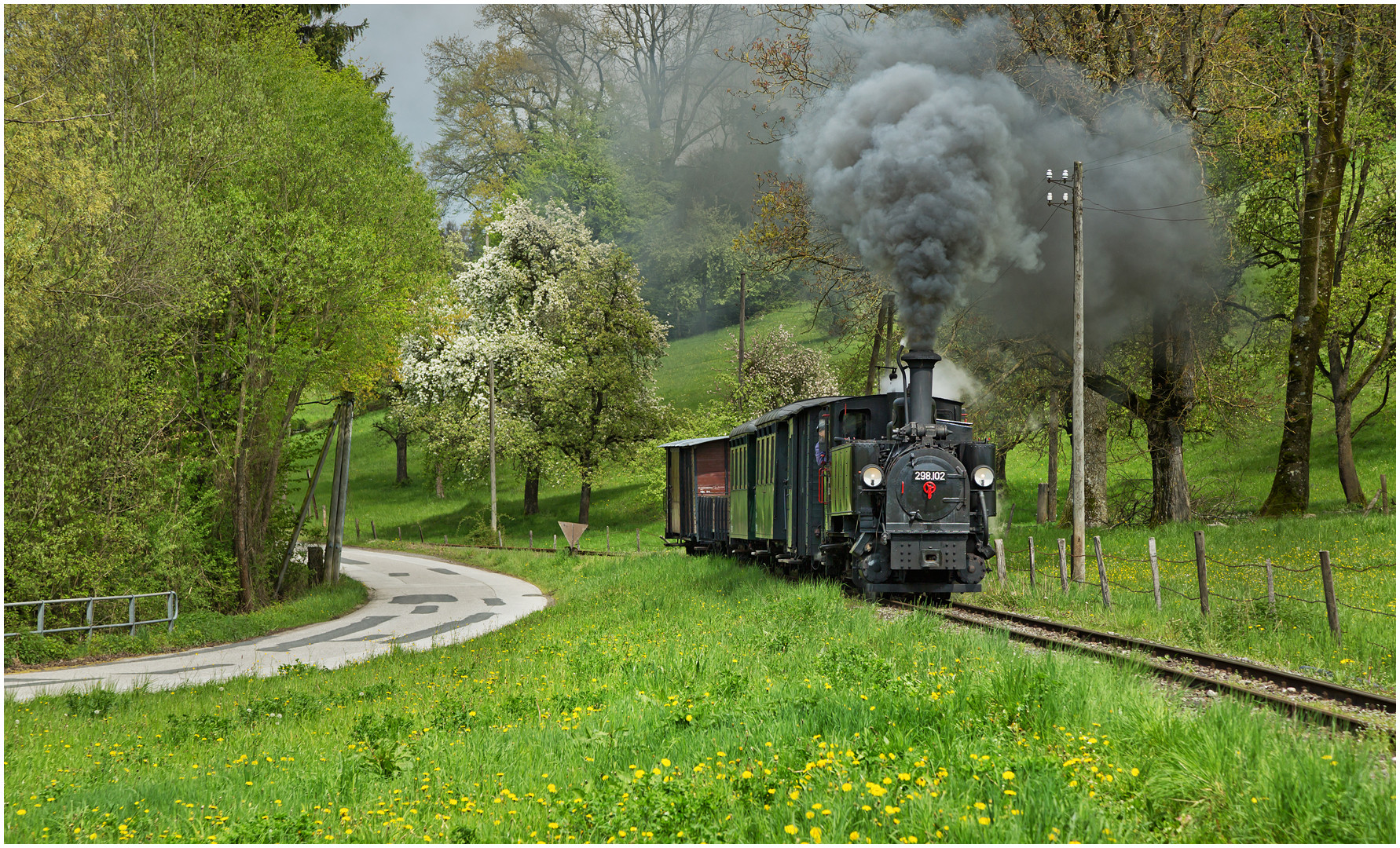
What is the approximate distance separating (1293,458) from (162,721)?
833 inches

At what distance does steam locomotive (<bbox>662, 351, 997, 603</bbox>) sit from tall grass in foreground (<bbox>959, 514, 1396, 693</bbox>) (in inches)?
64.2

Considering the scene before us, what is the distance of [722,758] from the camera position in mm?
5887

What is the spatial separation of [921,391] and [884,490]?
4.63 feet

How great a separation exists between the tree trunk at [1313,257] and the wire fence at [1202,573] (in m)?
4.99

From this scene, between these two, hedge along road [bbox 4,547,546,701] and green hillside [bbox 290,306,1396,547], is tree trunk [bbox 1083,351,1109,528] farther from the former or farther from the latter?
hedge along road [bbox 4,547,546,701]

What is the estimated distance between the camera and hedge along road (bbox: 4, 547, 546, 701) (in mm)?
12477

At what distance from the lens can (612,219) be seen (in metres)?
60.7

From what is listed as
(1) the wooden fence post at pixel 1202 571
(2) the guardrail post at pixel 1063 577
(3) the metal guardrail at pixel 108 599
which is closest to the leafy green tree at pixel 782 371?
(2) the guardrail post at pixel 1063 577

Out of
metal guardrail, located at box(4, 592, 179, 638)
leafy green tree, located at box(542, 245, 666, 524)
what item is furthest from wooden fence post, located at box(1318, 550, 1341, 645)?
leafy green tree, located at box(542, 245, 666, 524)

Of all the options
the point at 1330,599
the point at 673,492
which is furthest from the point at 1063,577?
the point at 673,492

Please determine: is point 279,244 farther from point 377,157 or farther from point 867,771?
point 867,771

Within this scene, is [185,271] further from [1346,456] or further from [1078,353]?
[1346,456]

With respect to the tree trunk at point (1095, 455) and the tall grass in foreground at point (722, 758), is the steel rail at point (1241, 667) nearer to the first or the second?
the tall grass in foreground at point (722, 758)

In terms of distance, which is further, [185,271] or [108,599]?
[185,271]
